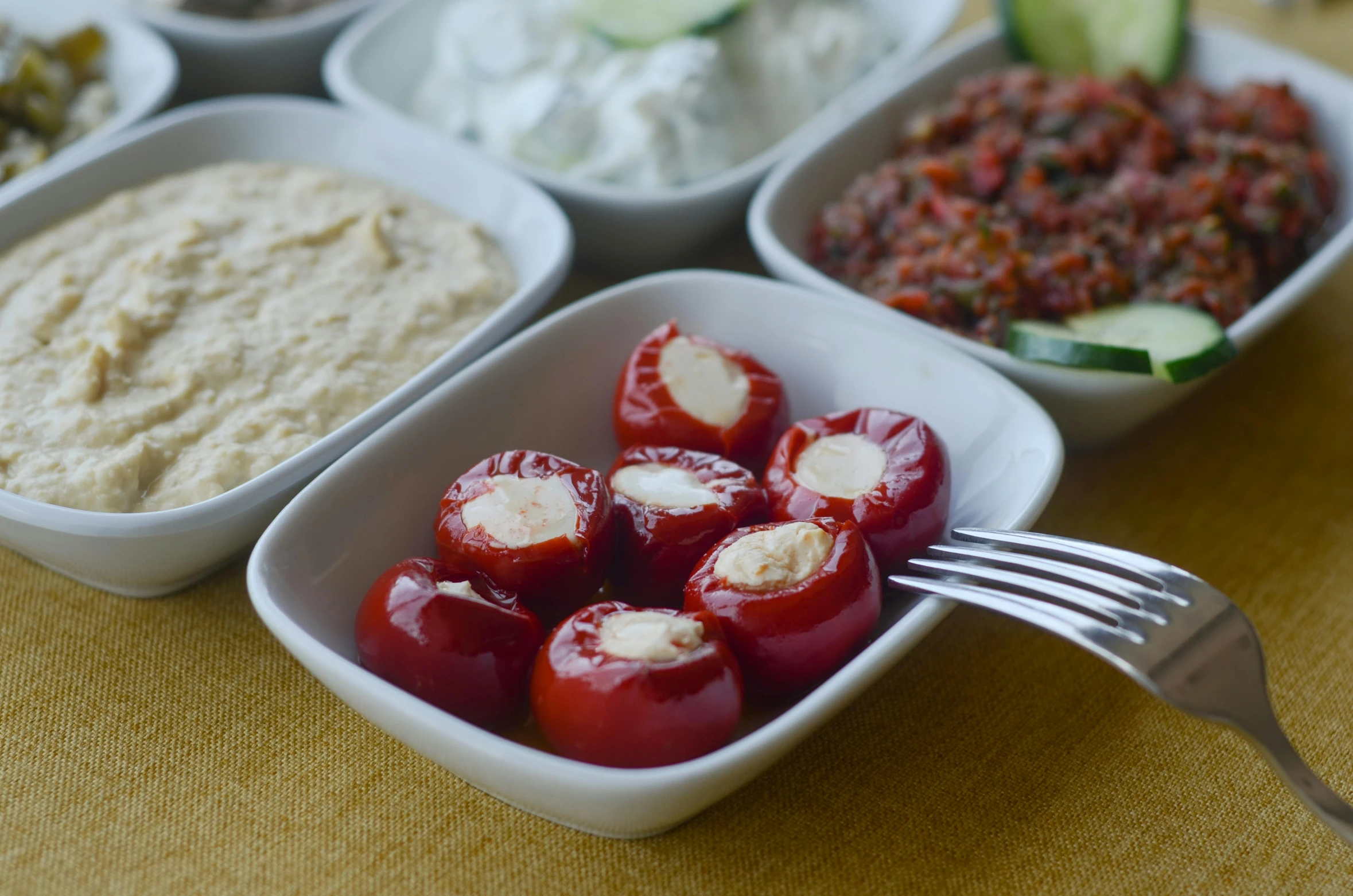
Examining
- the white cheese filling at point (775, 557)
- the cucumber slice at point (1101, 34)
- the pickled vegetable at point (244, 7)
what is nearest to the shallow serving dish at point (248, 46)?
the pickled vegetable at point (244, 7)

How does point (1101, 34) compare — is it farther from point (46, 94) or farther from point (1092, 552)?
point (46, 94)

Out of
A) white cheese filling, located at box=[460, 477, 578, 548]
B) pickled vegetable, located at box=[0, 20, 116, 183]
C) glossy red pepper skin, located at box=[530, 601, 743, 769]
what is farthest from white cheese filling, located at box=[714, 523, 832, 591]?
pickled vegetable, located at box=[0, 20, 116, 183]

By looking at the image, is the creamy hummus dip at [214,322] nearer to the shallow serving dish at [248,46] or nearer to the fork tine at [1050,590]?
→ the shallow serving dish at [248,46]

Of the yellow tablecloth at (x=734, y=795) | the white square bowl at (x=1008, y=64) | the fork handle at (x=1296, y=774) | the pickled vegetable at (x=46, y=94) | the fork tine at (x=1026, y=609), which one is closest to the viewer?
the fork handle at (x=1296, y=774)

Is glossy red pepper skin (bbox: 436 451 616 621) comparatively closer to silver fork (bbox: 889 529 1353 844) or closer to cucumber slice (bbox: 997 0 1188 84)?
silver fork (bbox: 889 529 1353 844)

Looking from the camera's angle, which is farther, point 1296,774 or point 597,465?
point 597,465

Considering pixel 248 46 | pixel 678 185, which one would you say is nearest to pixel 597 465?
pixel 678 185
